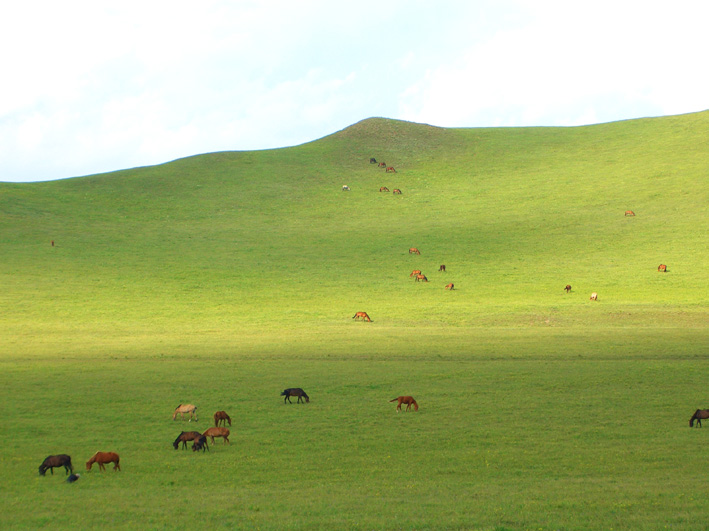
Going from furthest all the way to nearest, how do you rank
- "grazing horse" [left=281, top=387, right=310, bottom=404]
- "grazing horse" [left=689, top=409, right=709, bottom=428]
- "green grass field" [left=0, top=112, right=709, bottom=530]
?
"grazing horse" [left=281, top=387, right=310, bottom=404]
"grazing horse" [left=689, top=409, right=709, bottom=428]
"green grass field" [left=0, top=112, right=709, bottom=530]

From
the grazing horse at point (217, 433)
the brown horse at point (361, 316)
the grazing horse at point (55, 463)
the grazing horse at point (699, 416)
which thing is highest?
the brown horse at point (361, 316)

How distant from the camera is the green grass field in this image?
13.6m

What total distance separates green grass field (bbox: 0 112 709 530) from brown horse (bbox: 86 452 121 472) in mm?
227

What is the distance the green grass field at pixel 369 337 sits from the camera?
13.6 meters

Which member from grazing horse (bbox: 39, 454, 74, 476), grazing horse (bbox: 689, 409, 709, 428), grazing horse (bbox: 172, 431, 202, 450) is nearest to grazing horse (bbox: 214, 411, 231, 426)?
grazing horse (bbox: 172, 431, 202, 450)

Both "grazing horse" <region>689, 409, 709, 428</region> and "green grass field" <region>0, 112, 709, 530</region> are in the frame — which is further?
"grazing horse" <region>689, 409, 709, 428</region>

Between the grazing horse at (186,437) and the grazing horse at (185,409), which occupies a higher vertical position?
the grazing horse at (185,409)

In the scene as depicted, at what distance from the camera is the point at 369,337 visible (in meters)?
35.0

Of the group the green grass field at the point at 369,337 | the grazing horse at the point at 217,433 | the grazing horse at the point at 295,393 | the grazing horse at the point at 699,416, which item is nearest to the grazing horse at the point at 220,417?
the green grass field at the point at 369,337

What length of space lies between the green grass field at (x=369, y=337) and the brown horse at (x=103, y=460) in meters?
0.23

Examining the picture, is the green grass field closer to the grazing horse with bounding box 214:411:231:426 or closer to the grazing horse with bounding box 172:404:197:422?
the grazing horse with bounding box 172:404:197:422

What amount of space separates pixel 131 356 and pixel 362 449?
58.6ft

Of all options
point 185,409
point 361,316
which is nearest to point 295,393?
point 185,409

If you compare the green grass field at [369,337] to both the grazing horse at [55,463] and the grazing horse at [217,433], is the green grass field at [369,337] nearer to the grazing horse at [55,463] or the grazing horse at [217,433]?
the grazing horse at [55,463]
